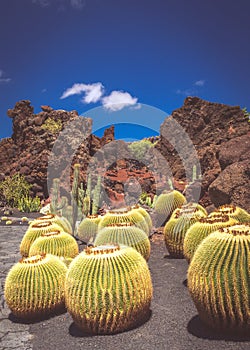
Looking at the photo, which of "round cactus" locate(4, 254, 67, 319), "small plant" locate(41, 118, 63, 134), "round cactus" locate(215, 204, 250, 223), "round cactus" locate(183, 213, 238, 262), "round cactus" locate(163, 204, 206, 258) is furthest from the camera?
"small plant" locate(41, 118, 63, 134)

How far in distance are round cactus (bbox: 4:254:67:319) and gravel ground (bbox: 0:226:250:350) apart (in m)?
0.17

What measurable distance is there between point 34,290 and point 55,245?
1578mm

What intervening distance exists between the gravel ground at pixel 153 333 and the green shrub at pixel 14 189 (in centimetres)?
1346

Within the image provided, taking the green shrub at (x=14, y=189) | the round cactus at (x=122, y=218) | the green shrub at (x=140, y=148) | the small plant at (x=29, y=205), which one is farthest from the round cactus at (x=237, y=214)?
the green shrub at (x=140, y=148)

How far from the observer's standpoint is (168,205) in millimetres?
10461

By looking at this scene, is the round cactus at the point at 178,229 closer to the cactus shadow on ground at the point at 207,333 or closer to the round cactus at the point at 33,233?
the round cactus at the point at 33,233

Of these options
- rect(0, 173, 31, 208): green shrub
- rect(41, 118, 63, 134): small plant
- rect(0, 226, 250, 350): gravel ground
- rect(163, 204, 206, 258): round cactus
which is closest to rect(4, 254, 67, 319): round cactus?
rect(0, 226, 250, 350): gravel ground

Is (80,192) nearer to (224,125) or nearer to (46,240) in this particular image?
(46,240)

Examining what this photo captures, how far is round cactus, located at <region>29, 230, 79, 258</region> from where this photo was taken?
6.28m

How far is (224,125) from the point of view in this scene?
16375 millimetres

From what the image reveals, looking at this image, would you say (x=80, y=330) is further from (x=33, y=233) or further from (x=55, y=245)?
(x=33, y=233)

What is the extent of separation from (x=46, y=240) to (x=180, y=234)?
101 inches

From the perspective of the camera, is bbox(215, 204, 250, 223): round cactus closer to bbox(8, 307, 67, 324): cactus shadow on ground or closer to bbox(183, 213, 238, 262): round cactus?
bbox(183, 213, 238, 262): round cactus

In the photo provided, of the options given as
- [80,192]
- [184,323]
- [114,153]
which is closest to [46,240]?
[184,323]
